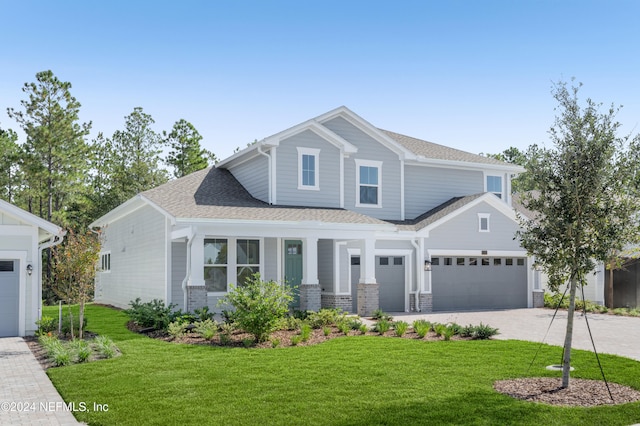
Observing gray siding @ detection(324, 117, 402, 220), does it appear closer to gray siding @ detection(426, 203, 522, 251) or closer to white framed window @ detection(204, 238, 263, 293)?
gray siding @ detection(426, 203, 522, 251)

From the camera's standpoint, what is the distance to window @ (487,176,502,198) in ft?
86.6

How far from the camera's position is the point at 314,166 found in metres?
21.8

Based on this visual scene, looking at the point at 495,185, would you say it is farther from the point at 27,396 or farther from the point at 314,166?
the point at 27,396

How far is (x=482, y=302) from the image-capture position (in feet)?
76.5

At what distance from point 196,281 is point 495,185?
14.5m

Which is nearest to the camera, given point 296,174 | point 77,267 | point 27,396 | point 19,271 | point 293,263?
point 27,396

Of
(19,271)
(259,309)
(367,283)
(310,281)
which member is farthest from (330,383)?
(19,271)

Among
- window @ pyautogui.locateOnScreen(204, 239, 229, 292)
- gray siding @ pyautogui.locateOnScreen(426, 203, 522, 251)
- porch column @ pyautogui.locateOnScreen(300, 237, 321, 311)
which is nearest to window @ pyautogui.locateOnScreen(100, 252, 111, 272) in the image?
window @ pyautogui.locateOnScreen(204, 239, 229, 292)

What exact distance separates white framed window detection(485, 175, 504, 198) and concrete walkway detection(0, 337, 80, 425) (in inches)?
759

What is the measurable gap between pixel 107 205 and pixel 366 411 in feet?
114

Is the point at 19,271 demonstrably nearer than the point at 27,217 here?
A: No

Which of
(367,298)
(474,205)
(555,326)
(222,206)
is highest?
(474,205)

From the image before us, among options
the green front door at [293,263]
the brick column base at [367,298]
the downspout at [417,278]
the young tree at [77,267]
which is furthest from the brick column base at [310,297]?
the young tree at [77,267]

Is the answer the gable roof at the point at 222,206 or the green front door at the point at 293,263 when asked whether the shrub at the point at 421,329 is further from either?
the green front door at the point at 293,263
